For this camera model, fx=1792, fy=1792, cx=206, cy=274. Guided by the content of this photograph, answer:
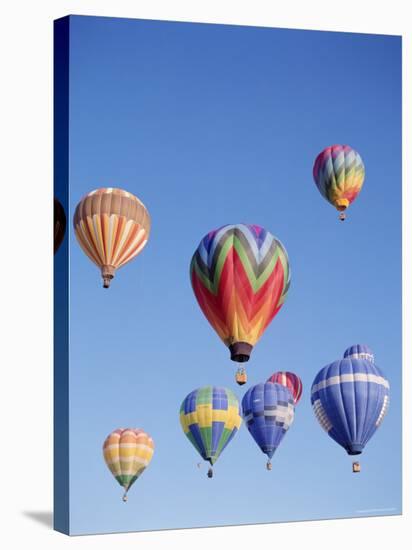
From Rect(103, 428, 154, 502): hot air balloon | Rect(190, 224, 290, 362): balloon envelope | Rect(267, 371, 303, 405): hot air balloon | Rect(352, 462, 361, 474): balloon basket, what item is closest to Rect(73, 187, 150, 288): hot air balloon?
Rect(190, 224, 290, 362): balloon envelope

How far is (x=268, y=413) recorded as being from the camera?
48.6ft

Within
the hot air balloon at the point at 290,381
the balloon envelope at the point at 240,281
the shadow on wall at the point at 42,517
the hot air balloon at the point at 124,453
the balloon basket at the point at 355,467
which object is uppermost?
the balloon envelope at the point at 240,281

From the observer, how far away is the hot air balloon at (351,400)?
14797mm

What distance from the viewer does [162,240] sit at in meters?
14.2

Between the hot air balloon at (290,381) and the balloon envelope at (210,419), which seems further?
the hot air balloon at (290,381)

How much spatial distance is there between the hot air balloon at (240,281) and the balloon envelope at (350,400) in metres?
0.71

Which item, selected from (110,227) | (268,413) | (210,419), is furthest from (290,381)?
(110,227)

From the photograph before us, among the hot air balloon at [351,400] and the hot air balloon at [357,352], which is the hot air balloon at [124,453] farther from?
the hot air balloon at [357,352]

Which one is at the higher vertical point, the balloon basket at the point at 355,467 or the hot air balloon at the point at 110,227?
the hot air balloon at the point at 110,227

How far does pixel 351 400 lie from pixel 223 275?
1.55 metres

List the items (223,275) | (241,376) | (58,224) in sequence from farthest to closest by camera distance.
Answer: (223,275) → (241,376) → (58,224)

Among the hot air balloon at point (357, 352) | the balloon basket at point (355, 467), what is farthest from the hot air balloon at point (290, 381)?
the balloon basket at point (355, 467)

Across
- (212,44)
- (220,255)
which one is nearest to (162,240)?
(220,255)

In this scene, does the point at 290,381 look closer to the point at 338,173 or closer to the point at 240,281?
the point at 240,281
